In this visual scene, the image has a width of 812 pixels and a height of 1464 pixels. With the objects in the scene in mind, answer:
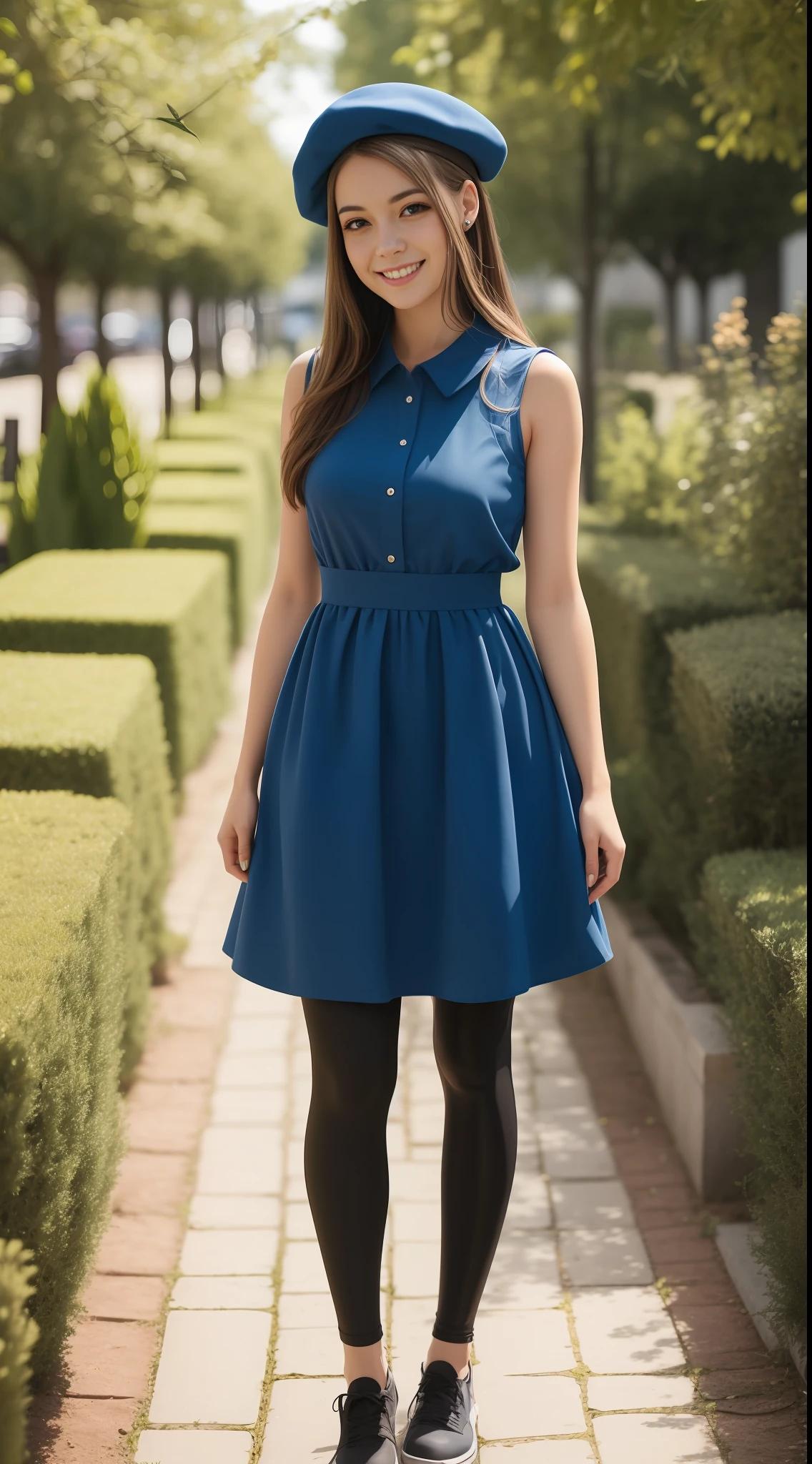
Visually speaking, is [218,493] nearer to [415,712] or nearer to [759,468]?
[759,468]

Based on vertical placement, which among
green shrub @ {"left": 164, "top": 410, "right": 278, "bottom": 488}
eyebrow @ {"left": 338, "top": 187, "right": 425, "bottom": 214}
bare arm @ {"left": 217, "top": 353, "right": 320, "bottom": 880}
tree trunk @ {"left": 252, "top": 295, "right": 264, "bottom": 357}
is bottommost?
bare arm @ {"left": 217, "top": 353, "right": 320, "bottom": 880}

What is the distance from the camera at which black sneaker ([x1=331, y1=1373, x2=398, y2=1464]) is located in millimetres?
2457

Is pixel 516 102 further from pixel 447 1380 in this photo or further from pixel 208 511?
pixel 447 1380

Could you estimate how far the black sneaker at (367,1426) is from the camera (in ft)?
8.06

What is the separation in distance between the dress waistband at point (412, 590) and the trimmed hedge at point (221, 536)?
6464mm

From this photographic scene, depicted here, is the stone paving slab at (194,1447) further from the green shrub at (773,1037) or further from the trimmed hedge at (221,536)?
the trimmed hedge at (221,536)

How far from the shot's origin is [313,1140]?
2.49 metres

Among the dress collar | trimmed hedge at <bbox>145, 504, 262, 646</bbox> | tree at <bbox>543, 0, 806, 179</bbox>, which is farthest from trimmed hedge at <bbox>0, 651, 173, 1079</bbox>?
trimmed hedge at <bbox>145, 504, 262, 646</bbox>

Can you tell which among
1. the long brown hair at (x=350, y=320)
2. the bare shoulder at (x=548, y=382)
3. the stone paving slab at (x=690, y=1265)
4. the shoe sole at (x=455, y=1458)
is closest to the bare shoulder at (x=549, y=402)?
the bare shoulder at (x=548, y=382)

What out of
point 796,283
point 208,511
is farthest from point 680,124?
point 796,283

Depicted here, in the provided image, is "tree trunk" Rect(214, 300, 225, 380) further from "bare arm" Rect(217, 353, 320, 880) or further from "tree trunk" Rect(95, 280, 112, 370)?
"bare arm" Rect(217, 353, 320, 880)

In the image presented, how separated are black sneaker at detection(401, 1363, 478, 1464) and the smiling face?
1.85 m

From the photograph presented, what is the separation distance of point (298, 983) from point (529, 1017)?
2546 millimetres

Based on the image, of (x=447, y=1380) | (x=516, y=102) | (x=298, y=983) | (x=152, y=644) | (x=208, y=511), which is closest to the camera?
(x=298, y=983)
